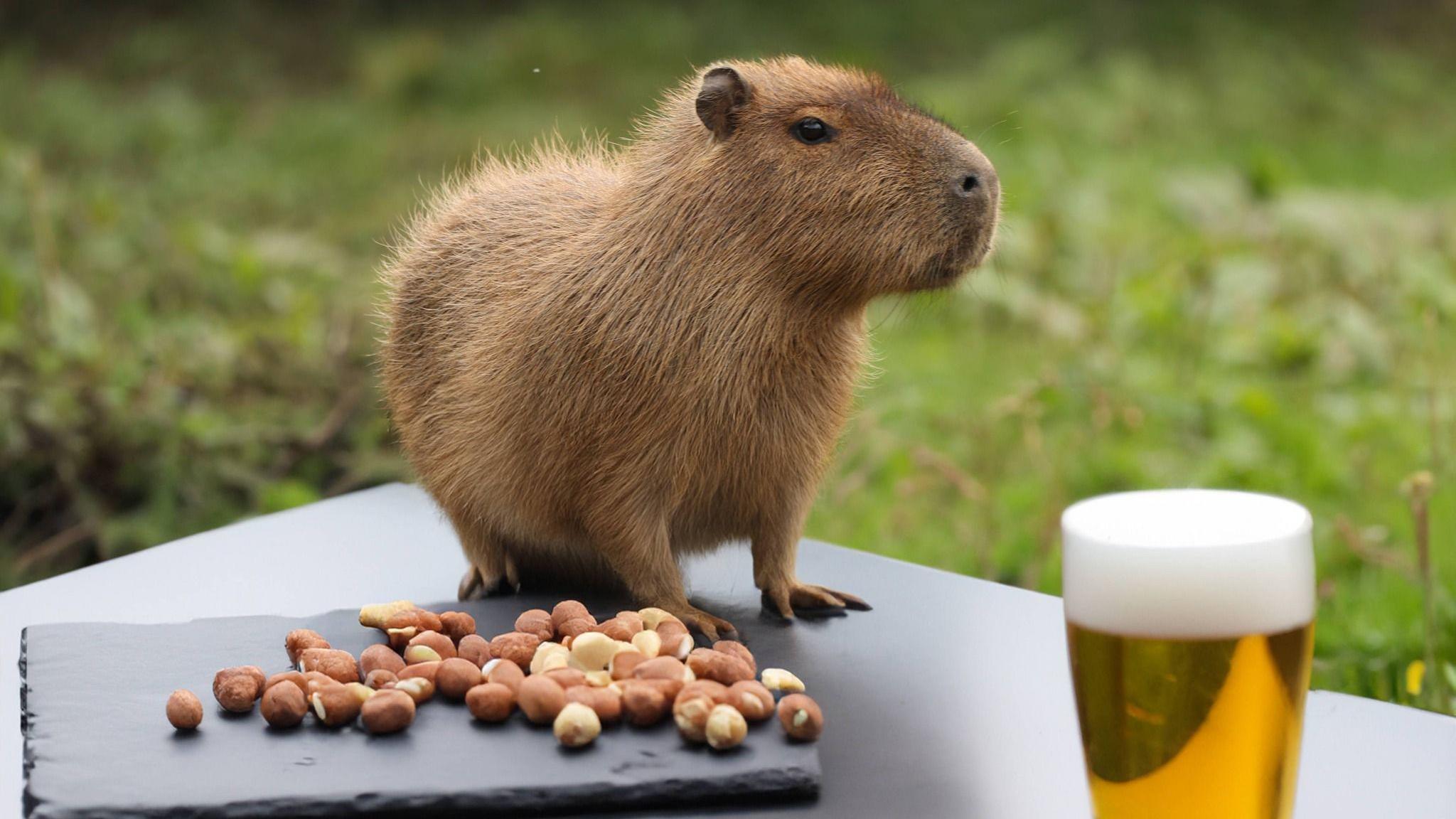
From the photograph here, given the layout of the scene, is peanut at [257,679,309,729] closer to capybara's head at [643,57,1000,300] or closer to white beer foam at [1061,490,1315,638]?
capybara's head at [643,57,1000,300]

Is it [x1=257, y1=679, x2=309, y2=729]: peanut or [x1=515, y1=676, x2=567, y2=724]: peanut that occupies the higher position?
[x1=257, y1=679, x2=309, y2=729]: peanut

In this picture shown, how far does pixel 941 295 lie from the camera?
217 centimetres

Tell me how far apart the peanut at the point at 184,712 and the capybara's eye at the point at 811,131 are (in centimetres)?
101

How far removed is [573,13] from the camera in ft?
28.7

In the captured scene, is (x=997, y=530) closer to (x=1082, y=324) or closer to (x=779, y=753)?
(x=1082, y=324)

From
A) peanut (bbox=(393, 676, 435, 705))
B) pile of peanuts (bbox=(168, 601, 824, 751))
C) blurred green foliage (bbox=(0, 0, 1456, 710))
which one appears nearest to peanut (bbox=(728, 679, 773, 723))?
pile of peanuts (bbox=(168, 601, 824, 751))

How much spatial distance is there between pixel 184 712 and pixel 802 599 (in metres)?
0.91

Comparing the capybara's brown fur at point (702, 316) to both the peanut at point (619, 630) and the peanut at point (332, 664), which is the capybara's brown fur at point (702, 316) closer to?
the peanut at point (619, 630)

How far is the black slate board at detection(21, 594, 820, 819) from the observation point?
5.58ft

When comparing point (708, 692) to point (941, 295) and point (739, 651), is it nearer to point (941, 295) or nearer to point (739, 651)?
point (739, 651)

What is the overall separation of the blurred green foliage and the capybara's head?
187 mm

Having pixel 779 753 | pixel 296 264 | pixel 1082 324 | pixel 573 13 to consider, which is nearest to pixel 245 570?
pixel 779 753

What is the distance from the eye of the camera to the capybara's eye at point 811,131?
206 centimetres

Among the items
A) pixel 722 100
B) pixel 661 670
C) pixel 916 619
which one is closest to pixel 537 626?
pixel 661 670
